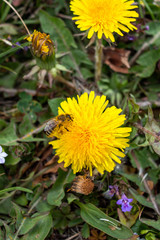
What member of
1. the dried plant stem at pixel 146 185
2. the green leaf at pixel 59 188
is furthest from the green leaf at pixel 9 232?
the dried plant stem at pixel 146 185

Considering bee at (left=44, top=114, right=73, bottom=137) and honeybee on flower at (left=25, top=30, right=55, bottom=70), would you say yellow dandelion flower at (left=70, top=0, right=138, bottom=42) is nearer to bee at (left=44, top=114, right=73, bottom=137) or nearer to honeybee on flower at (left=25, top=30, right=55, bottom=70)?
honeybee on flower at (left=25, top=30, right=55, bottom=70)

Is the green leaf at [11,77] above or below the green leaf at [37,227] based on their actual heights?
above

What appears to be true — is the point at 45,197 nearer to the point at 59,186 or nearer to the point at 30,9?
the point at 59,186

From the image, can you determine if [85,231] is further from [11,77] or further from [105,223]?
[11,77]

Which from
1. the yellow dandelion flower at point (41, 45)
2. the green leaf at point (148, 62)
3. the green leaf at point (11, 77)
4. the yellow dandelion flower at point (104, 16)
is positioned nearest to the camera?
the yellow dandelion flower at point (104, 16)

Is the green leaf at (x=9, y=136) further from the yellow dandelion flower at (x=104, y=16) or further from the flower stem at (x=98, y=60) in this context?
the yellow dandelion flower at (x=104, y=16)

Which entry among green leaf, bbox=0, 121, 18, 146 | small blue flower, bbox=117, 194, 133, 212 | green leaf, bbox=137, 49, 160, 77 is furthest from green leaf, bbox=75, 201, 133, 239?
green leaf, bbox=137, 49, 160, 77

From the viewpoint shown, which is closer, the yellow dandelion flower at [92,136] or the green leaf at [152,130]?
the yellow dandelion flower at [92,136]
